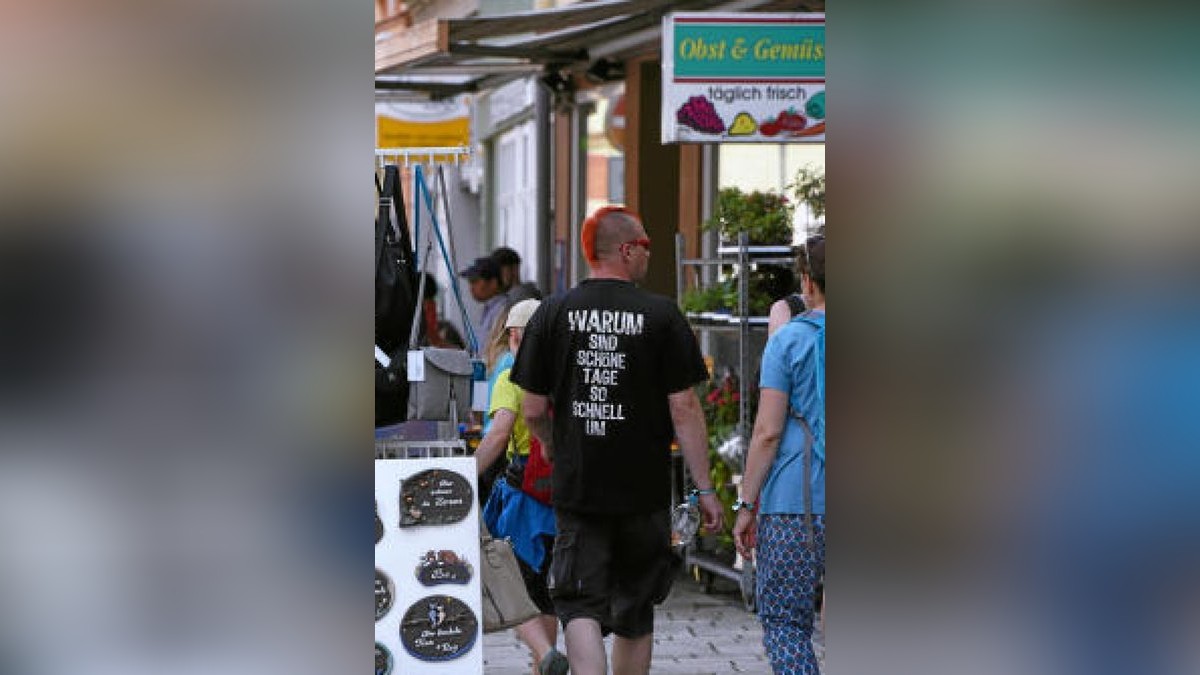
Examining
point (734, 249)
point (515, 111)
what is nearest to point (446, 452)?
point (734, 249)

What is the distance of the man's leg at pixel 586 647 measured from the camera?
236 inches

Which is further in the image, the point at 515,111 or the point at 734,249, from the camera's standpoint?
the point at 515,111

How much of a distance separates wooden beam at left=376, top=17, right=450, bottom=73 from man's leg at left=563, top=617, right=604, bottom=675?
268 inches

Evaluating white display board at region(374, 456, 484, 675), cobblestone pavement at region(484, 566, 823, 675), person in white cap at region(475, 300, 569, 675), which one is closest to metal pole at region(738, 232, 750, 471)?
cobblestone pavement at region(484, 566, 823, 675)

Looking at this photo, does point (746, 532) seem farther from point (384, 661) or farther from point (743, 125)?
point (743, 125)

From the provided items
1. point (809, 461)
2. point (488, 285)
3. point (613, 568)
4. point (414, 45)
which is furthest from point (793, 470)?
point (414, 45)

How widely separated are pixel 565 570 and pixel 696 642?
3.11 m

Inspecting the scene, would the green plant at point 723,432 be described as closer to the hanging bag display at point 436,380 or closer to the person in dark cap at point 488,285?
the person in dark cap at point 488,285

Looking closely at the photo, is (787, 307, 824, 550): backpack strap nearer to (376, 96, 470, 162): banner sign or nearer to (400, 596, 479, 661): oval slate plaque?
(400, 596, 479, 661): oval slate plaque

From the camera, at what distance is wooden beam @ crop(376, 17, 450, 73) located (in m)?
12.2
